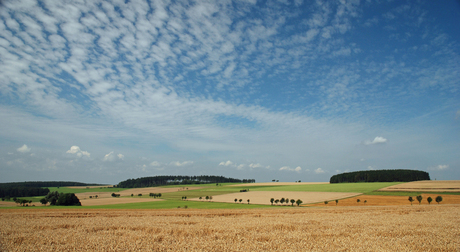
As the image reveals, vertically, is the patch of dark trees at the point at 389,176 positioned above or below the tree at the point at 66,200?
above

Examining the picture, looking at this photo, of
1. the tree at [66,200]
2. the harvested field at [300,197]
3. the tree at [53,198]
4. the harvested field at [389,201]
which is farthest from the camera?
the tree at [53,198]

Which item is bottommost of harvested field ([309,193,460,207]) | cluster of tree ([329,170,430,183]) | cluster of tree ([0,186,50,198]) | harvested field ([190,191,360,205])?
cluster of tree ([0,186,50,198])

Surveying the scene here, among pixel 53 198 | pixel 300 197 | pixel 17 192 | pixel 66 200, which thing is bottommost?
pixel 17 192

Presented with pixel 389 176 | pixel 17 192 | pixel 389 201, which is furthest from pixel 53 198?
pixel 389 176

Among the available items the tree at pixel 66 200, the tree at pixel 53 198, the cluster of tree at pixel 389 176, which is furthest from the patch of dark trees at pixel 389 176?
the tree at pixel 53 198

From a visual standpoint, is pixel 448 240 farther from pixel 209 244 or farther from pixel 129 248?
pixel 129 248

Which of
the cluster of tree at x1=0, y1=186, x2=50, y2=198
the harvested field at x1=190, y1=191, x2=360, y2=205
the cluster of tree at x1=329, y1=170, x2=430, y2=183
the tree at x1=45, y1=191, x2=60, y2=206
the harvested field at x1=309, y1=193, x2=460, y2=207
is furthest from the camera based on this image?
the cluster of tree at x1=329, y1=170, x2=430, y2=183

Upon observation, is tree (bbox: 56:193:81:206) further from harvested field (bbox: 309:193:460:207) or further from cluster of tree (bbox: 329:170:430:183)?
cluster of tree (bbox: 329:170:430:183)

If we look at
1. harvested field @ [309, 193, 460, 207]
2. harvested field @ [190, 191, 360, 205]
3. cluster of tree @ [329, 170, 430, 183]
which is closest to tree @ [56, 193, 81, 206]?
harvested field @ [190, 191, 360, 205]

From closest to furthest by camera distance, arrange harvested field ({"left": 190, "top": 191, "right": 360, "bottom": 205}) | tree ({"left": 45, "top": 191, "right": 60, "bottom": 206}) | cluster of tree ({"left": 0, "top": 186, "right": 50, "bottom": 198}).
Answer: harvested field ({"left": 190, "top": 191, "right": 360, "bottom": 205}), tree ({"left": 45, "top": 191, "right": 60, "bottom": 206}), cluster of tree ({"left": 0, "top": 186, "right": 50, "bottom": 198})

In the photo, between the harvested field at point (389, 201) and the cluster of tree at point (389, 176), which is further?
the cluster of tree at point (389, 176)

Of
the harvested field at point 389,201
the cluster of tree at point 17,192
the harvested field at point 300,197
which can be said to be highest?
the harvested field at point 389,201

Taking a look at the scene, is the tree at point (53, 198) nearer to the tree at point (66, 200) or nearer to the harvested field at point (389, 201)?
the tree at point (66, 200)

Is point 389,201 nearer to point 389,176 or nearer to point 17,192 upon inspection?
point 389,176
